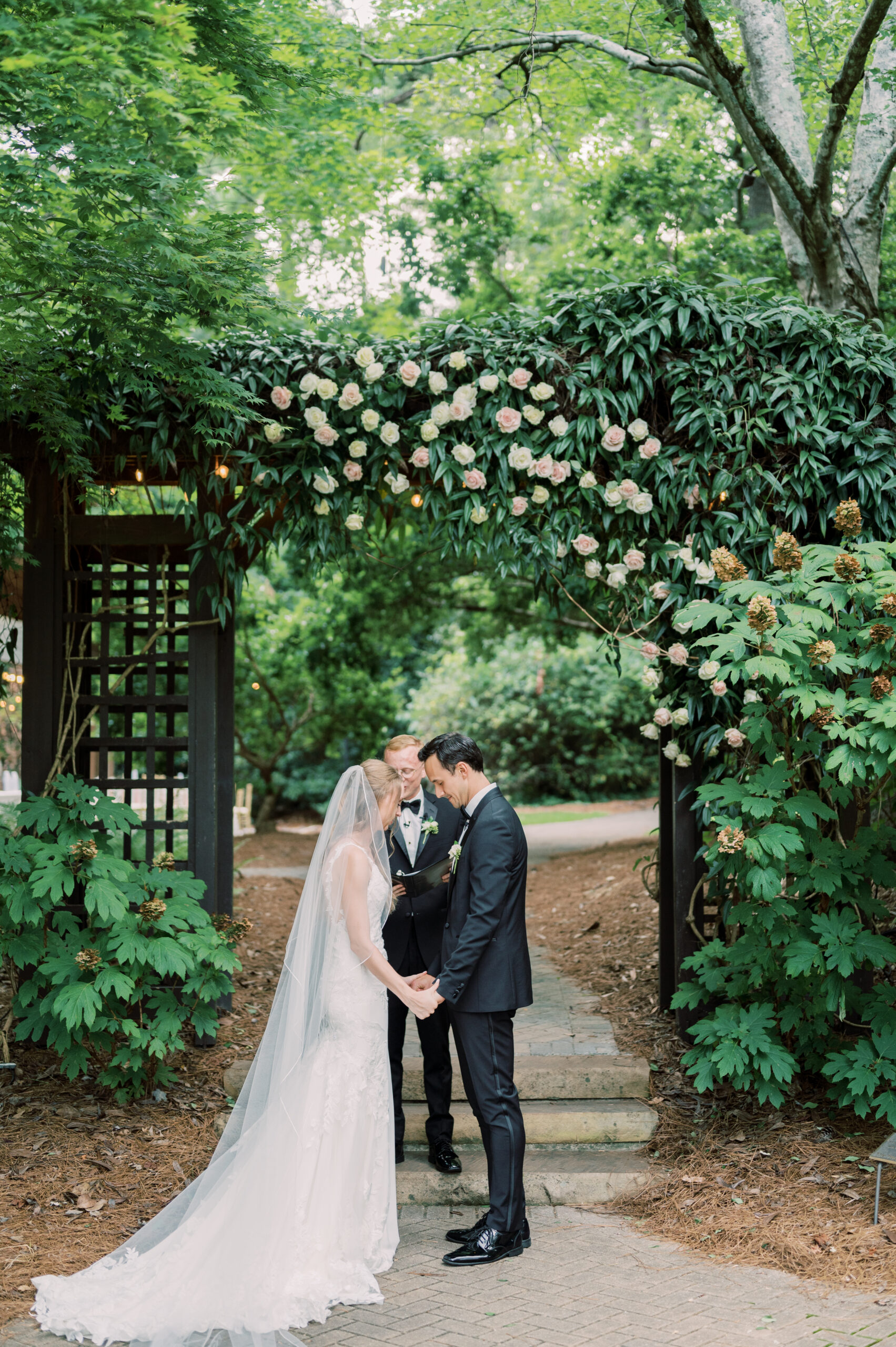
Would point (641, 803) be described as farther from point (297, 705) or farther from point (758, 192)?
point (758, 192)

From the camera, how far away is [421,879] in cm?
523

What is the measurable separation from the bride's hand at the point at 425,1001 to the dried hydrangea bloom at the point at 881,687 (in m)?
2.29

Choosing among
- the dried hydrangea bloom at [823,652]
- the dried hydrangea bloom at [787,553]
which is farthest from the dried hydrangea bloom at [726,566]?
the dried hydrangea bloom at [823,652]

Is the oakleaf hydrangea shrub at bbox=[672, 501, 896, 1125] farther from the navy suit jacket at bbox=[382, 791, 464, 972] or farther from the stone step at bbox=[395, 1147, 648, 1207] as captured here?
the navy suit jacket at bbox=[382, 791, 464, 972]

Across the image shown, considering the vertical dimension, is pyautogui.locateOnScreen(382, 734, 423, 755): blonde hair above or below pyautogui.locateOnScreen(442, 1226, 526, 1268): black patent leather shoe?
above

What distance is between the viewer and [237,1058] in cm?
631

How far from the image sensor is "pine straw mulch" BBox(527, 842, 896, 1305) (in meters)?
4.30

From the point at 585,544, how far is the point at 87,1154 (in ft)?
13.4

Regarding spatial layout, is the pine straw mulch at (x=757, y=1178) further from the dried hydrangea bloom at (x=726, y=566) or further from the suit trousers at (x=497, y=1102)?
the dried hydrangea bloom at (x=726, y=566)

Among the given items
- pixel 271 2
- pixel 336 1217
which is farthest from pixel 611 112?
pixel 336 1217

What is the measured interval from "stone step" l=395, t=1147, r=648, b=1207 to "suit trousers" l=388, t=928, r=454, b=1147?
0.18 meters

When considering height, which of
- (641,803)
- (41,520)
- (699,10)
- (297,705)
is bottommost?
(641,803)

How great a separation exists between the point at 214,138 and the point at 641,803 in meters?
19.2

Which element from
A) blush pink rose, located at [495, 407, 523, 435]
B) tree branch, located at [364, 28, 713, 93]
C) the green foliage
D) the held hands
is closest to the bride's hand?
the held hands
